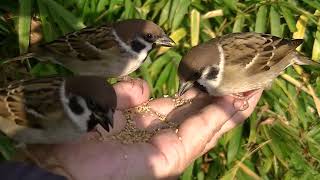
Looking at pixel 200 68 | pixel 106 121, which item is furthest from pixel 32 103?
pixel 200 68

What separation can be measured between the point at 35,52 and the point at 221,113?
993 millimetres

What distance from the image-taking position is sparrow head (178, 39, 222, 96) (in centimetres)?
271

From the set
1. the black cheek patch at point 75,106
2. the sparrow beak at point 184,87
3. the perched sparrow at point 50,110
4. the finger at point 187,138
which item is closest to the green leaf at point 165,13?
the sparrow beak at point 184,87

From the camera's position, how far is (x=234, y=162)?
10.2ft

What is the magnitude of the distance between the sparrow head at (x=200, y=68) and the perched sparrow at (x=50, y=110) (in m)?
0.54

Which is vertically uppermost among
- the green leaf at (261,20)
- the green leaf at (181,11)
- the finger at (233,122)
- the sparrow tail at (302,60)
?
the green leaf at (181,11)

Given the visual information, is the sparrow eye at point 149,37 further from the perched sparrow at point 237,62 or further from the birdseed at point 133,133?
the birdseed at point 133,133

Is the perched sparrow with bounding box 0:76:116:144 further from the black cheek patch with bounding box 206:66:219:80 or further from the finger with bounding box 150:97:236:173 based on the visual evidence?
the black cheek patch with bounding box 206:66:219:80

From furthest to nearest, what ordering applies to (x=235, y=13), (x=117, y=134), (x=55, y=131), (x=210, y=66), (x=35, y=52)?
(x=235, y=13), (x=35, y=52), (x=210, y=66), (x=117, y=134), (x=55, y=131)

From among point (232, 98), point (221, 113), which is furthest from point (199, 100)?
point (221, 113)

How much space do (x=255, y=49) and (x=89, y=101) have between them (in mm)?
1083

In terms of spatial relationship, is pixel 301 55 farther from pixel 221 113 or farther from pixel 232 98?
pixel 221 113

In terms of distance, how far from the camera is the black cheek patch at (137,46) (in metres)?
3.20

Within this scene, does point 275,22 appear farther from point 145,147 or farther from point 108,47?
point 145,147
